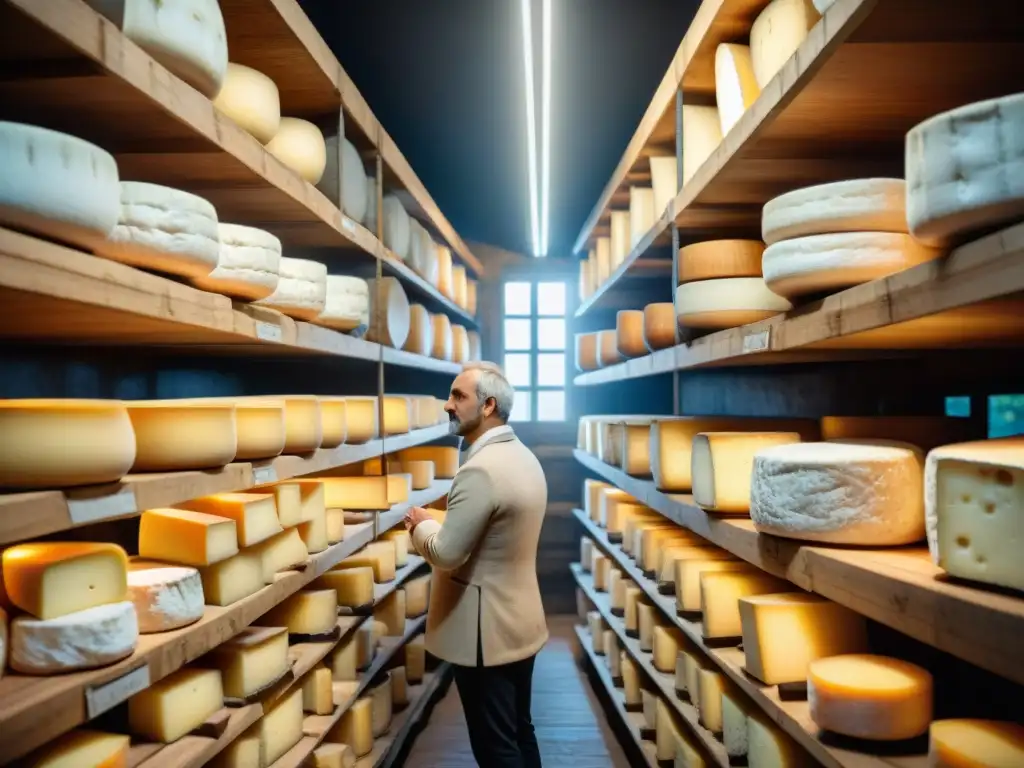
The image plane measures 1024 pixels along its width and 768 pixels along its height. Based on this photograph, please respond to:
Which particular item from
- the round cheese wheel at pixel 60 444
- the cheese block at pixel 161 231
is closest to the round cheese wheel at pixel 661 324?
the cheese block at pixel 161 231

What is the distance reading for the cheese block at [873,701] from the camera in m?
Result: 1.38

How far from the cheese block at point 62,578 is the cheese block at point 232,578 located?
0.39 m

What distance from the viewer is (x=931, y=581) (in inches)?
45.7

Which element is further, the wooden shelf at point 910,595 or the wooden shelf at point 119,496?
the wooden shelf at point 119,496

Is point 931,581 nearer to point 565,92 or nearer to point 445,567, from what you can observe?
point 445,567

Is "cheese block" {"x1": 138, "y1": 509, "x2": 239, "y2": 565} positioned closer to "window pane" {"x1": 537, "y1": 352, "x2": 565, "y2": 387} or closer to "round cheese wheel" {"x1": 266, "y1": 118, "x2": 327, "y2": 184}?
"round cheese wheel" {"x1": 266, "y1": 118, "x2": 327, "y2": 184}

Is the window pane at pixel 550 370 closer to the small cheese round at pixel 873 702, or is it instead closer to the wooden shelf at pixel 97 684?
the wooden shelf at pixel 97 684

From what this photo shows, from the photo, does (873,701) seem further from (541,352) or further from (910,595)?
(541,352)

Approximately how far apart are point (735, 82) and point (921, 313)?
4.59 feet

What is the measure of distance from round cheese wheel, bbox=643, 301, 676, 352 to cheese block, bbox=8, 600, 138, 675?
1998mm

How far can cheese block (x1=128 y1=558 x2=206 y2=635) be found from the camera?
1611 mm

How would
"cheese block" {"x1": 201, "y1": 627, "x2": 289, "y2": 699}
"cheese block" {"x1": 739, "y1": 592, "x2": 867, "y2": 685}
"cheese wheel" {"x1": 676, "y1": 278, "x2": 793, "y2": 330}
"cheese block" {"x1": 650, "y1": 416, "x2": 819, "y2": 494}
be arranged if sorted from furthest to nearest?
"cheese block" {"x1": 650, "y1": 416, "x2": 819, "y2": 494} < "cheese wheel" {"x1": 676, "y1": 278, "x2": 793, "y2": 330} < "cheese block" {"x1": 201, "y1": 627, "x2": 289, "y2": 699} < "cheese block" {"x1": 739, "y1": 592, "x2": 867, "y2": 685}

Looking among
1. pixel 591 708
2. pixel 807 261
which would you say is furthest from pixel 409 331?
pixel 807 261

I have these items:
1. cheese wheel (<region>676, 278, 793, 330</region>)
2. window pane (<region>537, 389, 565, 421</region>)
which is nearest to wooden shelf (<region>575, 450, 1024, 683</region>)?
cheese wheel (<region>676, 278, 793, 330</region>)
